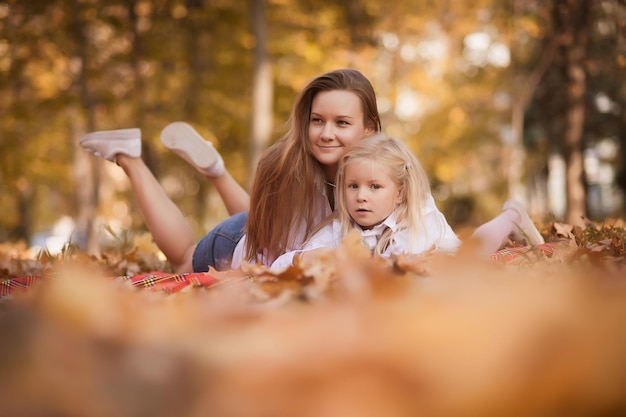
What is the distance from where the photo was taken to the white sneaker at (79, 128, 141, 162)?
421 cm

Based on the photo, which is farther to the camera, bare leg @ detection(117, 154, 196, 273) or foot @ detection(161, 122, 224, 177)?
foot @ detection(161, 122, 224, 177)

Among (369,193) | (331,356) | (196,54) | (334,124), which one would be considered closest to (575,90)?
(196,54)

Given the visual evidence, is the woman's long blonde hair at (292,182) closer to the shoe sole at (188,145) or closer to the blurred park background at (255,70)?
the shoe sole at (188,145)

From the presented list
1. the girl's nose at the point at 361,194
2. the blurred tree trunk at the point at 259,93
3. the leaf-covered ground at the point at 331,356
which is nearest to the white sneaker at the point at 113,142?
the girl's nose at the point at 361,194

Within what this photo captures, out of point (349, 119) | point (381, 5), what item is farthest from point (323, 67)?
point (349, 119)

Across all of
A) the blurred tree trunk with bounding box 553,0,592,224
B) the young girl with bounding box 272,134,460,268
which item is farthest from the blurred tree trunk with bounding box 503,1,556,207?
the young girl with bounding box 272,134,460,268

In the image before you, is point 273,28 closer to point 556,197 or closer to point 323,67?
point 323,67

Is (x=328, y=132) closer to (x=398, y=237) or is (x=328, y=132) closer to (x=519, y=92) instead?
(x=398, y=237)

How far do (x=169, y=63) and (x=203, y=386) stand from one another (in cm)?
1010

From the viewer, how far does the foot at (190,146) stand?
4453 millimetres

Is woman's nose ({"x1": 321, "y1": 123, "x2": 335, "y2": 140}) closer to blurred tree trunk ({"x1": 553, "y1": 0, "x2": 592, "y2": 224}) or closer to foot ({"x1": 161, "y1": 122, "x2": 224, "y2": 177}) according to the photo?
foot ({"x1": 161, "y1": 122, "x2": 224, "y2": 177})

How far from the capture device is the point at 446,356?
1.00 meters

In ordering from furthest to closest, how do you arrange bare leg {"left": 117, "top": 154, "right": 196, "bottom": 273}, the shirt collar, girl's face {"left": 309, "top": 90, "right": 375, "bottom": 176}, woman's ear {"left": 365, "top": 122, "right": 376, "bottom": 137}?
1. bare leg {"left": 117, "top": 154, "right": 196, "bottom": 273}
2. woman's ear {"left": 365, "top": 122, "right": 376, "bottom": 137}
3. girl's face {"left": 309, "top": 90, "right": 375, "bottom": 176}
4. the shirt collar

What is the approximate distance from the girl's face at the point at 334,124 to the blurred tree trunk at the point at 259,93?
5.39 meters
